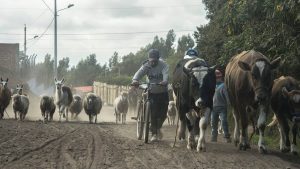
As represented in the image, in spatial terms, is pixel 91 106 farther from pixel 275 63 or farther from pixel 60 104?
pixel 275 63

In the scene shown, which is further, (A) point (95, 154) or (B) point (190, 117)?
(B) point (190, 117)

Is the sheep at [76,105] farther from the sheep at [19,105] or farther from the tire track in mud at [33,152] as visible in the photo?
the tire track in mud at [33,152]

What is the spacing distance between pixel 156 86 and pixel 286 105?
10.9ft

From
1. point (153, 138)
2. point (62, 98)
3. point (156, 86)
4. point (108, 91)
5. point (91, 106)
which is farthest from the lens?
point (108, 91)

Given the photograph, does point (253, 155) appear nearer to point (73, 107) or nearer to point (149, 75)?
point (149, 75)

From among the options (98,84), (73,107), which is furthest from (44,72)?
(73,107)

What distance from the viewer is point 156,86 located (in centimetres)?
1381

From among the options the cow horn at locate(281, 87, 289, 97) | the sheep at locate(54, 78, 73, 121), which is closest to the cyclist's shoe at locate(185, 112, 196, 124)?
the cow horn at locate(281, 87, 289, 97)

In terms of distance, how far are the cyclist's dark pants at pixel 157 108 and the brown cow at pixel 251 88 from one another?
6.16 feet

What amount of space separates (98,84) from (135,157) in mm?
61142

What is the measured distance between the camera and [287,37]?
14.7 meters

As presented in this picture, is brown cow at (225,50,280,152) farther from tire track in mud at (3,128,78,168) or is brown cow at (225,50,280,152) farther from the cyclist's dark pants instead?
tire track in mud at (3,128,78,168)

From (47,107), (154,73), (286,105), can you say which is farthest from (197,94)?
(47,107)

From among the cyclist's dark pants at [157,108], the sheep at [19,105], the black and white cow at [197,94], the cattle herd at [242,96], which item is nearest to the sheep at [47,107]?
the sheep at [19,105]
